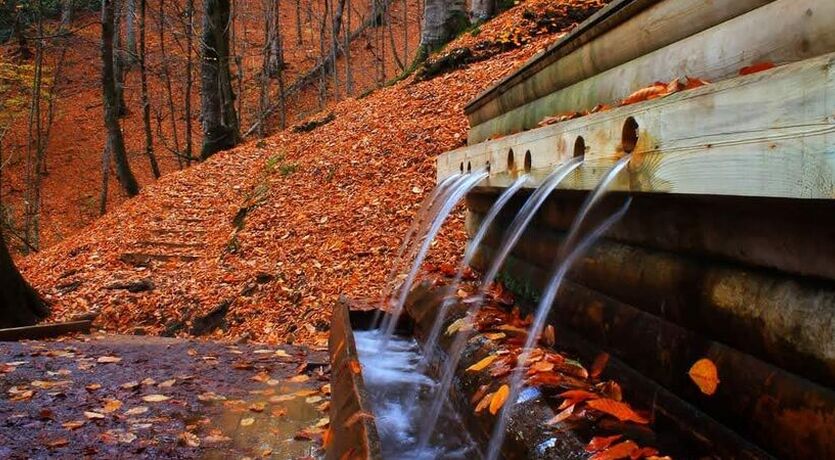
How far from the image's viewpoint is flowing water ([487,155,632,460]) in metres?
2.49

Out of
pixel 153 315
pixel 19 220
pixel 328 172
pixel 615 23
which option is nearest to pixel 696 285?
pixel 615 23

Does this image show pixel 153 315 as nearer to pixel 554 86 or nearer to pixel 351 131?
pixel 351 131

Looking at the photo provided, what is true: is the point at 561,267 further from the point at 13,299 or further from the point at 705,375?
the point at 13,299

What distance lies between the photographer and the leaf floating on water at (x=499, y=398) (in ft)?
8.92

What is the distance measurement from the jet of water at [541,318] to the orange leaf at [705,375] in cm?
84

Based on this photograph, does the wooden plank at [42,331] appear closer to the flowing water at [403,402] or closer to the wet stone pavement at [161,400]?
the wet stone pavement at [161,400]

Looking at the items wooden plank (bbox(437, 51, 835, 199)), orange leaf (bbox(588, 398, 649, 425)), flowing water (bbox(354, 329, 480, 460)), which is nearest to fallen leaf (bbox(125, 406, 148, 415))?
flowing water (bbox(354, 329, 480, 460))

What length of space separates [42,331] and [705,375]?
23.8ft

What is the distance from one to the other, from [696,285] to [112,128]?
1703 cm

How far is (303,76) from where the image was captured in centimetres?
3136

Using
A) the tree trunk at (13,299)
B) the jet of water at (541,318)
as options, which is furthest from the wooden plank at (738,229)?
the tree trunk at (13,299)

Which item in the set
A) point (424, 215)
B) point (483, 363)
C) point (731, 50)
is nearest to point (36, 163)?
point (424, 215)

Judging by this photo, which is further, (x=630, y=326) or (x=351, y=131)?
(x=351, y=131)

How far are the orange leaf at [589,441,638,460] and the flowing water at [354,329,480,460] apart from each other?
3.68 ft
